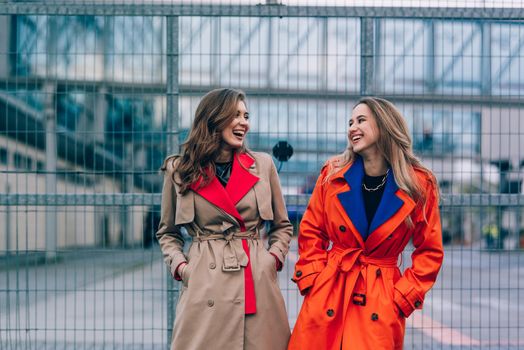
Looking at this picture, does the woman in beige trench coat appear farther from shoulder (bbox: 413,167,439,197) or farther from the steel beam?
the steel beam

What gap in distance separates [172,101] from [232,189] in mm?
1798

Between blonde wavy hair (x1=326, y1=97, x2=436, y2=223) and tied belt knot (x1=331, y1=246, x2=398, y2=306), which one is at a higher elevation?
blonde wavy hair (x1=326, y1=97, x2=436, y2=223)

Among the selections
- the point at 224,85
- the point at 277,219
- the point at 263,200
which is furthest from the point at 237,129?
the point at 224,85

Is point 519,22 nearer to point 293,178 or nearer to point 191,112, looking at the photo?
point 293,178

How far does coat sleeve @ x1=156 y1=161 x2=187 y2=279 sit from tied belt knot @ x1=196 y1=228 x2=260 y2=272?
0.57ft

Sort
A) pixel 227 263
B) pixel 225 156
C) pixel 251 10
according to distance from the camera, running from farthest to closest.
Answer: pixel 251 10
pixel 225 156
pixel 227 263

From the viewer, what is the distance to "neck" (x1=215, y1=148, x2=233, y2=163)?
418 cm

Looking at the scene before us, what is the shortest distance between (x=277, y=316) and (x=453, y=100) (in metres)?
2.76

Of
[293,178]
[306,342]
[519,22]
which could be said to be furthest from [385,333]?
[519,22]

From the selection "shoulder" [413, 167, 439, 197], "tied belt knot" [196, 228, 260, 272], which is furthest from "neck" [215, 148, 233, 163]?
"shoulder" [413, 167, 439, 197]

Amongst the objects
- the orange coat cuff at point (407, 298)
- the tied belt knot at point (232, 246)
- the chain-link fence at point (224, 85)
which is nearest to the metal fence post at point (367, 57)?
the chain-link fence at point (224, 85)

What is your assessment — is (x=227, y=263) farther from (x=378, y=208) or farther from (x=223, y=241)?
(x=378, y=208)

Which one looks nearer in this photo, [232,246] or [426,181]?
[426,181]

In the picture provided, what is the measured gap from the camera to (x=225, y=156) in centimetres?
420
